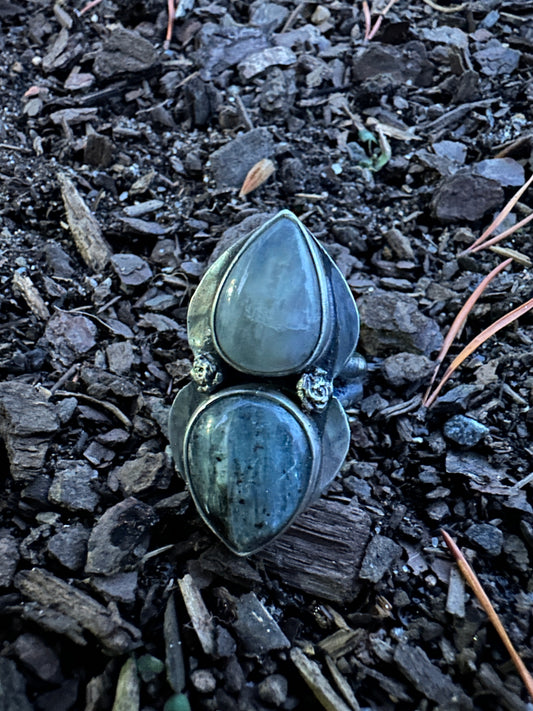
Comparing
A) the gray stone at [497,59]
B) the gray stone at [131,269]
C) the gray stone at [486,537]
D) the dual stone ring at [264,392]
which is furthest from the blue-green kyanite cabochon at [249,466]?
the gray stone at [497,59]

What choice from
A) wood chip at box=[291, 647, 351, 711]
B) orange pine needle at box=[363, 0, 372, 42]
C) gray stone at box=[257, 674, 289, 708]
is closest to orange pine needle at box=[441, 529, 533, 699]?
wood chip at box=[291, 647, 351, 711]

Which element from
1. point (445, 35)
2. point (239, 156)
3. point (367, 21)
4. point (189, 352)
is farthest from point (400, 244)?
point (367, 21)

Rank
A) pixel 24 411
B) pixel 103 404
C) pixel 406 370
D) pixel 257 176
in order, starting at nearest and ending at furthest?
1. pixel 24 411
2. pixel 103 404
3. pixel 406 370
4. pixel 257 176

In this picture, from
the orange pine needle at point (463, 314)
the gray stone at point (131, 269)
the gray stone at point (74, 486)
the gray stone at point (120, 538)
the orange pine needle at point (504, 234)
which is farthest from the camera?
the orange pine needle at point (504, 234)

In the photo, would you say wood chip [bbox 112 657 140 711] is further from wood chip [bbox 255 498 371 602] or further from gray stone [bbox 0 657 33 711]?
wood chip [bbox 255 498 371 602]

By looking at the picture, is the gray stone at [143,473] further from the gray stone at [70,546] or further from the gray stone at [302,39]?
the gray stone at [302,39]

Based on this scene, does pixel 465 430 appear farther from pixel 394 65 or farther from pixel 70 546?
pixel 394 65
